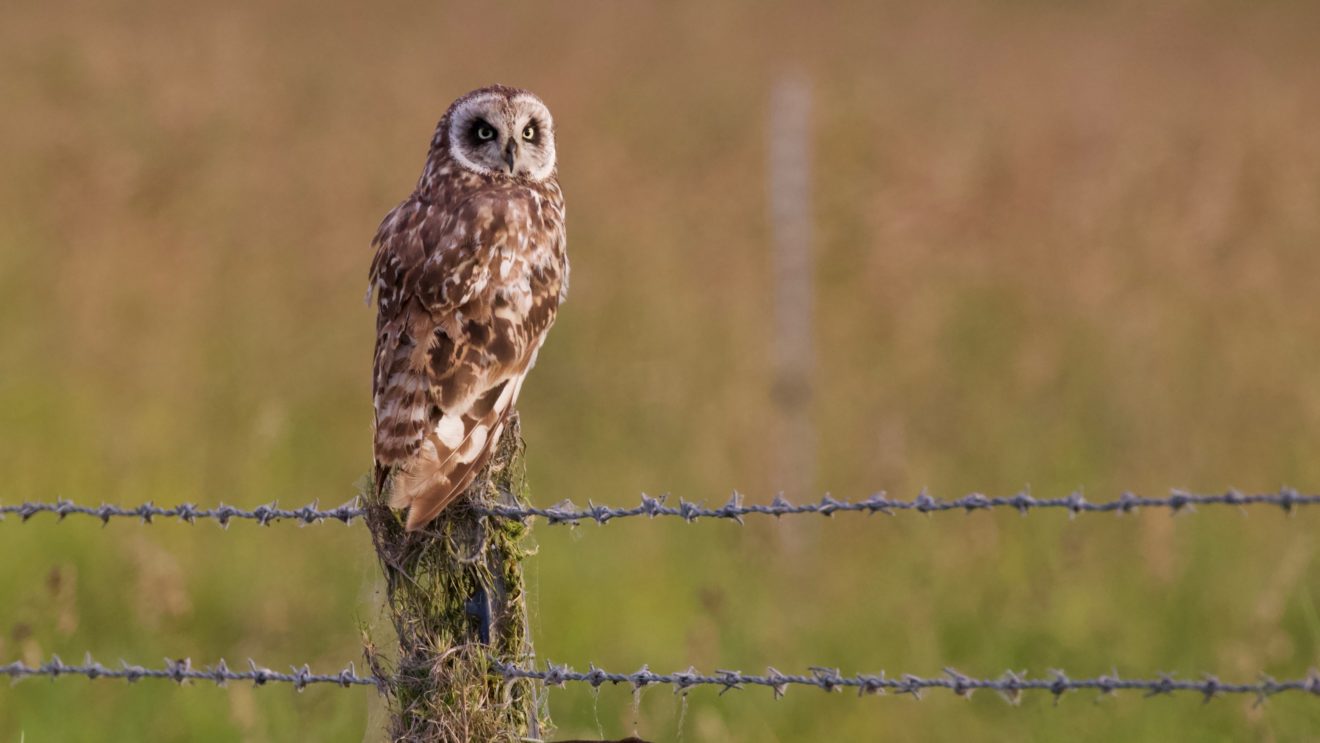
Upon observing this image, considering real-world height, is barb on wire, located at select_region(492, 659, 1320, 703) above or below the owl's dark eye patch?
below

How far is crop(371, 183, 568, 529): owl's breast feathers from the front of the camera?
365cm

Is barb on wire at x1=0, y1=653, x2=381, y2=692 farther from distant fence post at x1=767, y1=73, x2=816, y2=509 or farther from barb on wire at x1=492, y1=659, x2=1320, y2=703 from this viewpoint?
distant fence post at x1=767, y1=73, x2=816, y2=509

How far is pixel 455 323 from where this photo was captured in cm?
425

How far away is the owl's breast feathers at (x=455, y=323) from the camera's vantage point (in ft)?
12.0

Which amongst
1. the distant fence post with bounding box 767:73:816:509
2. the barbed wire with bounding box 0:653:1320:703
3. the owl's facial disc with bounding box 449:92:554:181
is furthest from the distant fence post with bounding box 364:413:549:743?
the distant fence post with bounding box 767:73:816:509

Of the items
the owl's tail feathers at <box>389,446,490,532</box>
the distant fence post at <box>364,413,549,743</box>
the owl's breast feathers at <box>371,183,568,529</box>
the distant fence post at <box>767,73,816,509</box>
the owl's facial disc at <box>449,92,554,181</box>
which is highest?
the distant fence post at <box>767,73,816,509</box>

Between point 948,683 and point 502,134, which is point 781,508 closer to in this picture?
point 948,683

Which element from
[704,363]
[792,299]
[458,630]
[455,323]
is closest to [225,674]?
[458,630]

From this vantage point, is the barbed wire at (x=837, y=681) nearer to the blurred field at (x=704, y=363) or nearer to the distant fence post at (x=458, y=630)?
the distant fence post at (x=458, y=630)

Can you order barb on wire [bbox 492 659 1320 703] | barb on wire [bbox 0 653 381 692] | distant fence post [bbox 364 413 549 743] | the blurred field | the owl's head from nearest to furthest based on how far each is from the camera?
1. barb on wire [bbox 492 659 1320 703]
2. distant fence post [bbox 364 413 549 743]
3. barb on wire [bbox 0 653 381 692]
4. the owl's head
5. the blurred field

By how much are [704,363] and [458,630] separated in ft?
22.0

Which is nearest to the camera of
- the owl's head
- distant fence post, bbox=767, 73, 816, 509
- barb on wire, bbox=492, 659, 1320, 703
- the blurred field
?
barb on wire, bbox=492, 659, 1320, 703

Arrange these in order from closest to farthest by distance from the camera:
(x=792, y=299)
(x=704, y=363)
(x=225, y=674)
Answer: (x=225, y=674) < (x=792, y=299) < (x=704, y=363)

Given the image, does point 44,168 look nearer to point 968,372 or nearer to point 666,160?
point 666,160
